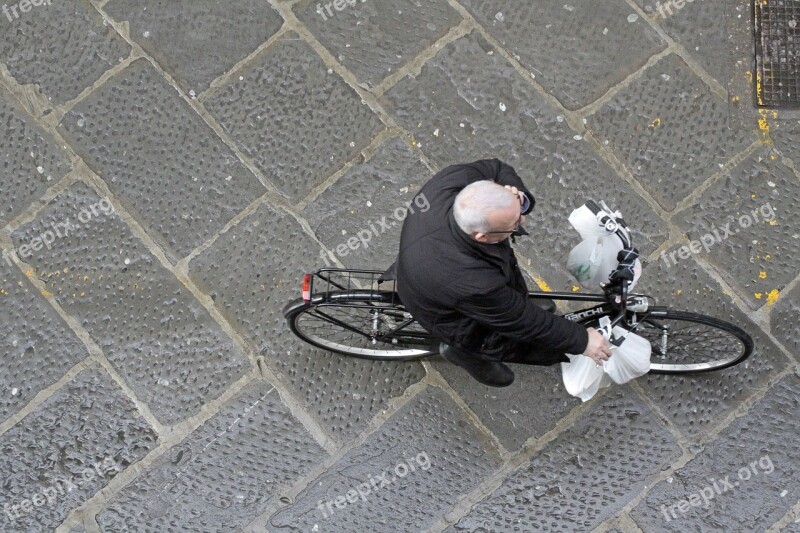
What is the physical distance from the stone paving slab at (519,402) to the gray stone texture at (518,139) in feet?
1.85

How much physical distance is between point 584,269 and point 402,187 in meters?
1.33

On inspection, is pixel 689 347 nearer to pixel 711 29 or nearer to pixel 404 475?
pixel 404 475

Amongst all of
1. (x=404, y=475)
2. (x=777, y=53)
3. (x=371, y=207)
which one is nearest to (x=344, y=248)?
(x=371, y=207)

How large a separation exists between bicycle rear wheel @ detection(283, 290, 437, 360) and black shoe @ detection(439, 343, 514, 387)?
22 centimetres

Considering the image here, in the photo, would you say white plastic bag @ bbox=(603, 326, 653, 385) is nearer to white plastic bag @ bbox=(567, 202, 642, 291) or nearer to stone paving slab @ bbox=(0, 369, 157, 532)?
white plastic bag @ bbox=(567, 202, 642, 291)

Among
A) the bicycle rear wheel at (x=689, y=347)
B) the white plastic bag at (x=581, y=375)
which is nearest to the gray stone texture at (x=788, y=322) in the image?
the bicycle rear wheel at (x=689, y=347)

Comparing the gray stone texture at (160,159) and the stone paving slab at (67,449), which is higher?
the gray stone texture at (160,159)

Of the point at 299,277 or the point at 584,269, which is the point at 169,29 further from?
the point at 584,269

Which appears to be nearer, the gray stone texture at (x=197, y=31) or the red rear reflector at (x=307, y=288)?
the red rear reflector at (x=307, y=288)

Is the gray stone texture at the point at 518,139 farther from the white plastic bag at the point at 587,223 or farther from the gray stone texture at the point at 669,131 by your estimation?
the white plastic bag at the point at 587,223

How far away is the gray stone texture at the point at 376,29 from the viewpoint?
4.92m

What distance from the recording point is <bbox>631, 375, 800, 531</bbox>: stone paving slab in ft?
14.4

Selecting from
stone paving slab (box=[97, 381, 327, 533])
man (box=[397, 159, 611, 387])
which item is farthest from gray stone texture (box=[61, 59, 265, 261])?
man (box=[397, 159, 611, 387])

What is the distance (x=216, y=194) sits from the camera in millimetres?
4789
